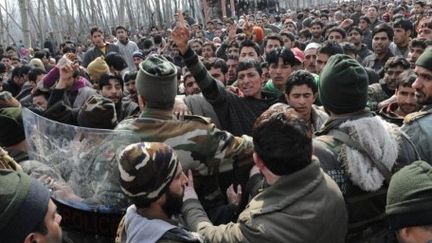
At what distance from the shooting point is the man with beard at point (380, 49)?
21.4ft

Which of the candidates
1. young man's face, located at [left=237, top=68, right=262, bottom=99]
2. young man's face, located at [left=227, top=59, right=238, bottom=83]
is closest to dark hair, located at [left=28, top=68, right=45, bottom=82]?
young man's face, located at [left=227, top=59, right=238, bottom=83]

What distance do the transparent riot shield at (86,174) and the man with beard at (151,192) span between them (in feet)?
1.34

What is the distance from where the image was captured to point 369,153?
2234mm

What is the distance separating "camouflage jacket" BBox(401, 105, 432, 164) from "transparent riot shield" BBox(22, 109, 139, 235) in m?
1.53

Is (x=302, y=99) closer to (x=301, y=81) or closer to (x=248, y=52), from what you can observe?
(x=301, y=81)

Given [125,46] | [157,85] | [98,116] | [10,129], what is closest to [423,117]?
[157,85]

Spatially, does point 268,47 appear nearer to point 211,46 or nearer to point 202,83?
point 211,46

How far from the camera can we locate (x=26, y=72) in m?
7.53

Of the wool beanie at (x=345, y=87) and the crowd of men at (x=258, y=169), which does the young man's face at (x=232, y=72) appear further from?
the wool beanie at (x=345, y=87)

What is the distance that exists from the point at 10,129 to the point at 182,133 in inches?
49.1

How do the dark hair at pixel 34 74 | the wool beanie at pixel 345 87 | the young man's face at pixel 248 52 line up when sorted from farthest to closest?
the dark hair at pixel 34 74 → the young man's face at pixel 248 52 → the wool beanie at pixel 345 87

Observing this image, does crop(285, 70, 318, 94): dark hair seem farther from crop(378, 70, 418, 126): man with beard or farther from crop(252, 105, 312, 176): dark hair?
crop(252, 105, 312, 176): dark hair

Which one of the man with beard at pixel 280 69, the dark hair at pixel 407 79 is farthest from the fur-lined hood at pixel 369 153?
the man with beard at pixel 280 69

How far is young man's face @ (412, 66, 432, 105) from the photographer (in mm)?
3178
